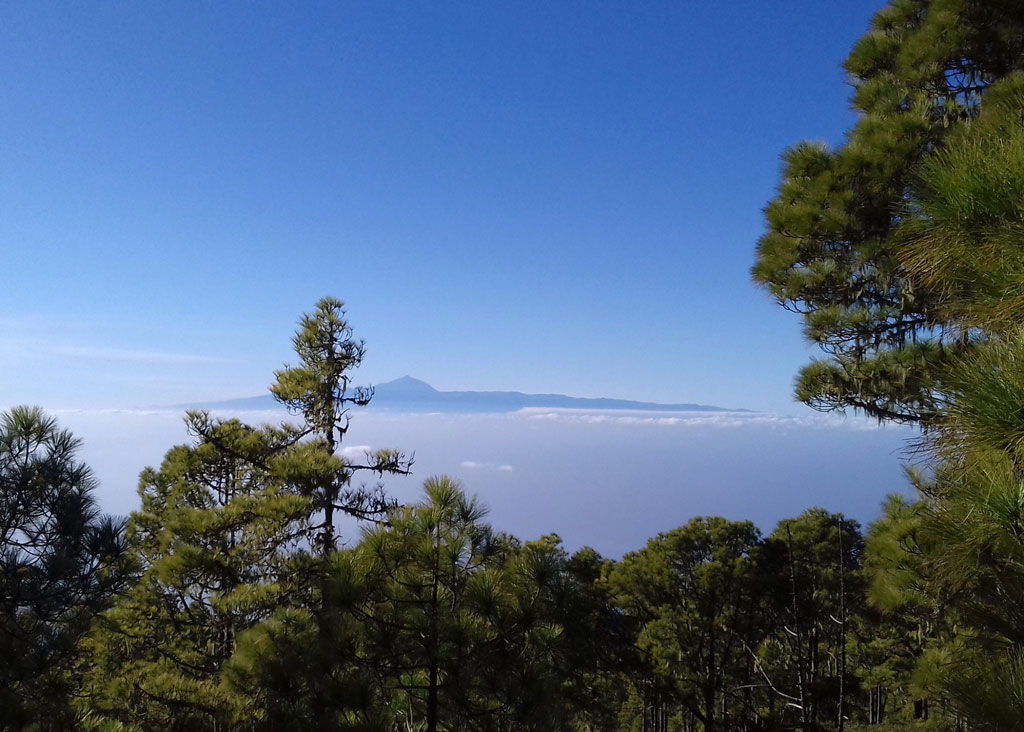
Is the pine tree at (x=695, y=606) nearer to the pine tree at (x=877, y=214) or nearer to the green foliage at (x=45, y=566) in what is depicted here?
the pine tree at (x=877, y=214)

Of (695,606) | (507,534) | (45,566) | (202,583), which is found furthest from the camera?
(695,606)

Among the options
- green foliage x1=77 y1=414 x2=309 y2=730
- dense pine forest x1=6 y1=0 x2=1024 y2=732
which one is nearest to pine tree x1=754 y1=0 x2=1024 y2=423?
dense pine forest x1=6 y1=0 x2=1024 y2=732

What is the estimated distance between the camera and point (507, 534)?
4.77 m

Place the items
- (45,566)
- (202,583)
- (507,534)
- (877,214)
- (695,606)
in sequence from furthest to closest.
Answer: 1. (695,606)
2. (202,583)
3. (877,214)
4. (507,534)
5. (45,566)

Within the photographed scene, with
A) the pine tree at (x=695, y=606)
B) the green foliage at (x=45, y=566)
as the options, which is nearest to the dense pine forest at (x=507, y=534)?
the green foliage at (x=45, y=566)

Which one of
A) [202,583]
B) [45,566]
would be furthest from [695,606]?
[45,566]

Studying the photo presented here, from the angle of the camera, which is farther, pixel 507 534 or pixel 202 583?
pixel 202 583

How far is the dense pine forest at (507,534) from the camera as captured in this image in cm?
215

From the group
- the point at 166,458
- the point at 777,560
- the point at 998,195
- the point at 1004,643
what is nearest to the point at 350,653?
the point at 1004,643

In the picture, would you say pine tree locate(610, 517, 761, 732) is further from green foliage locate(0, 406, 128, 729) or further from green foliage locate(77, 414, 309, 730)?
green foliage locate(0, 406, 128, 729)

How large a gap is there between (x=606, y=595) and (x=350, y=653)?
10.8m

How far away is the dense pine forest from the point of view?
2.15m

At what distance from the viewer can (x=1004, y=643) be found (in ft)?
9.96

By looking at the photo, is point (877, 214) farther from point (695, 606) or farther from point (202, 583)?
point (695, 606)
